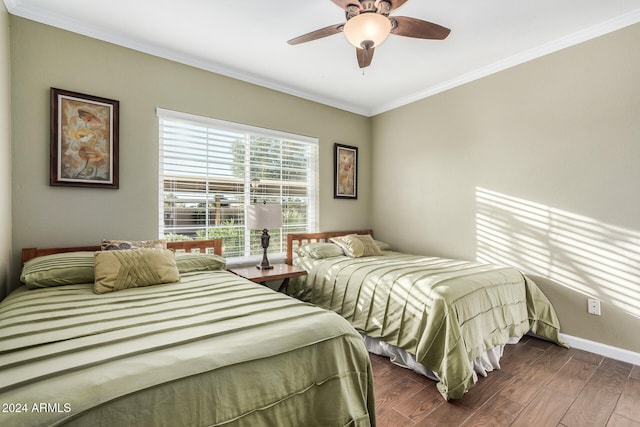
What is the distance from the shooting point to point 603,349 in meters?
2.50

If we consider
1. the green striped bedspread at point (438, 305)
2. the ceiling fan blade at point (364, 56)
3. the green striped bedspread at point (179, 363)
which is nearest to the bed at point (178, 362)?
A: the green striped bedspread at point (179, 363)

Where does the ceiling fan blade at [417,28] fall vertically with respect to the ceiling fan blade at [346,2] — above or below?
below

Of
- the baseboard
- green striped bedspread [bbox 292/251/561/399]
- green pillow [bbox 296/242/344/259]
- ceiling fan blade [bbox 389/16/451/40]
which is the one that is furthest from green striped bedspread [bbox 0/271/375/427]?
the baseboard

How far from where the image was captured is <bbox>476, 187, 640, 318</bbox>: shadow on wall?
2.39m

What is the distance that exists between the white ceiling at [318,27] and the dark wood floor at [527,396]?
2707mm

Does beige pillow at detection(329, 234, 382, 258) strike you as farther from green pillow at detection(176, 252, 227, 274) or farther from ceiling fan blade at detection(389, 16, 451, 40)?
ceiling fan blade at detection(389, 16, 451, 40)

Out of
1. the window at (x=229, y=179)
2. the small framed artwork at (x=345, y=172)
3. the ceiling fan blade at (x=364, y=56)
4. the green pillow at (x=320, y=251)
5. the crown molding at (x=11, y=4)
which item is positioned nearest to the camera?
the crown molding at (x=11, y=4)

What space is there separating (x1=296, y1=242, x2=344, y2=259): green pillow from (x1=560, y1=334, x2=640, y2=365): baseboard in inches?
87.9

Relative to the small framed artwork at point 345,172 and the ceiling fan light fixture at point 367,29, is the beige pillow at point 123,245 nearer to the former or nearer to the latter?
the ceiling fan light fixture at point 367,29

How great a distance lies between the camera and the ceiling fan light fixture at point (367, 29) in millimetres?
1783

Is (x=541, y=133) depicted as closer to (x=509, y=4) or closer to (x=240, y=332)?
(x=509, y=4)

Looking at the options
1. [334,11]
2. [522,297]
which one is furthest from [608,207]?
[334,11]

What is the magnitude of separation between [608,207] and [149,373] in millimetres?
3329

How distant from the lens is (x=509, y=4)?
220 centimetres
